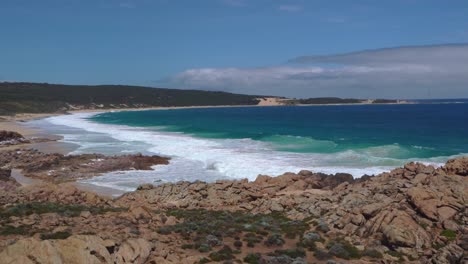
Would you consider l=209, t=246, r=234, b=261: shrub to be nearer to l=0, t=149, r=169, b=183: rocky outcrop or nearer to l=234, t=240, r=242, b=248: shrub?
l=234, t=240, r=242, b=248: shrub

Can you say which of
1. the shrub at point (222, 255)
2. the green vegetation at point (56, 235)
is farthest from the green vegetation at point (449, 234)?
the green vegetation at point (56, 235)

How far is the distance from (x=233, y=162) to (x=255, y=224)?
19.4 m

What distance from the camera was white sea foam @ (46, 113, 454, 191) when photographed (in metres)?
31.1

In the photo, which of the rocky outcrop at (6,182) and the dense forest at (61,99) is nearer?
the rocky outcrop at (6,182)

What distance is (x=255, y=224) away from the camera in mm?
16875

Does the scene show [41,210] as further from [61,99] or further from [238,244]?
[61,99]

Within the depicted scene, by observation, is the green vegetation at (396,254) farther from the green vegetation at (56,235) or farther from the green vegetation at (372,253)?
the green vegetation at (56,235)

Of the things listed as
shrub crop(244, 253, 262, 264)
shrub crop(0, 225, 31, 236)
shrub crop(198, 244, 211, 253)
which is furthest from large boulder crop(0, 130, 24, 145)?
shrub crop(244, 253, 262, 264)

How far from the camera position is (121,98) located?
187 meters

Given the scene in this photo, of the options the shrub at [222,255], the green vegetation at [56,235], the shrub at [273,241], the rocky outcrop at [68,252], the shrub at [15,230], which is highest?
the rocky outcrop at [68,252]

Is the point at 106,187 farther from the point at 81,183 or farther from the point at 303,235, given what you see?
the point at 303,235

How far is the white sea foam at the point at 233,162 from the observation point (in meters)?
31.1

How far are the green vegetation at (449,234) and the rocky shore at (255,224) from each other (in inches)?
2.8

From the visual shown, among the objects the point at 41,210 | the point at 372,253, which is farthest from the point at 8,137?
the point at 372,253
